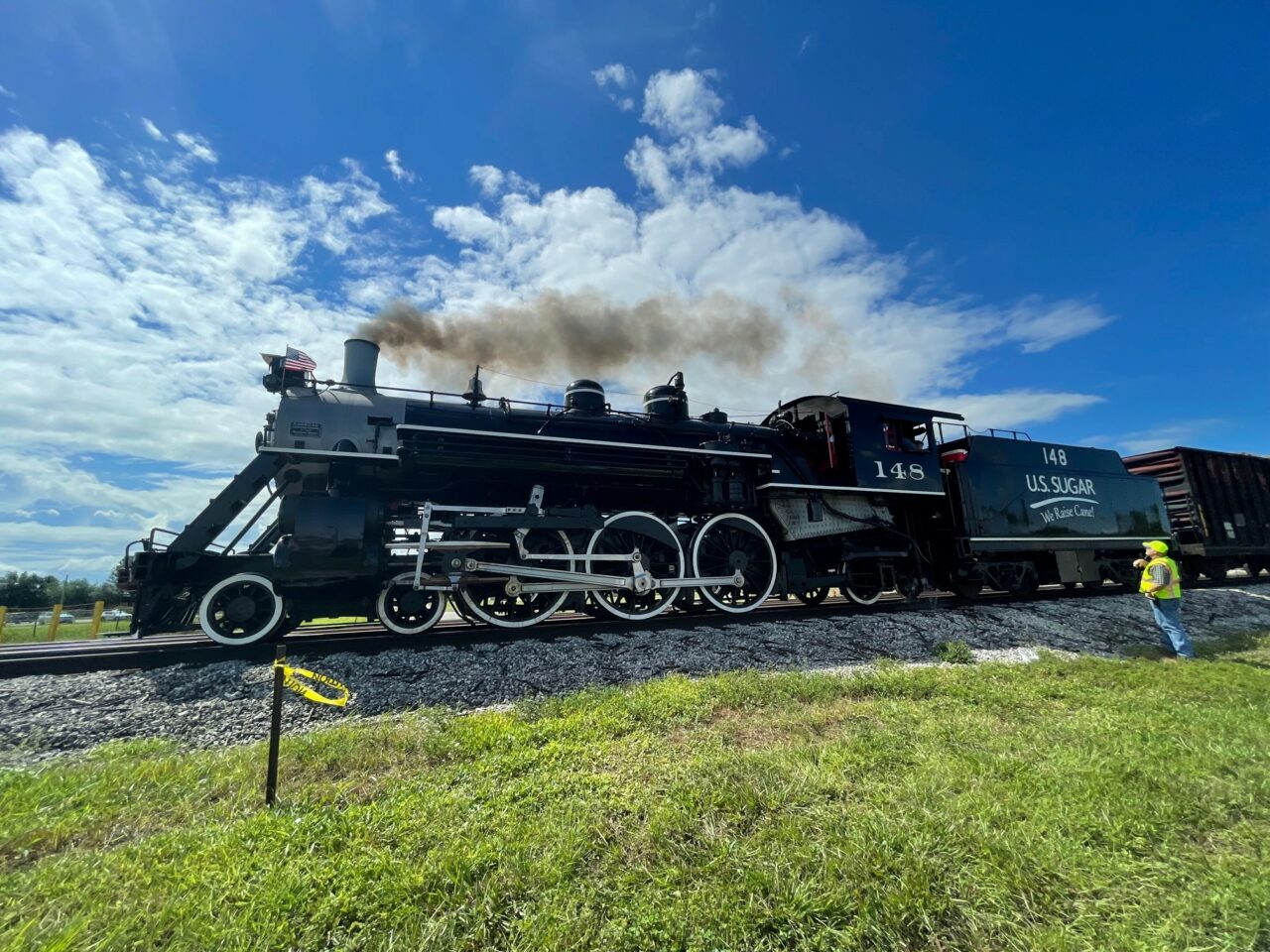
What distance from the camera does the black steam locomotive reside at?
6.08 meters

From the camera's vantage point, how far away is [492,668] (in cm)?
508

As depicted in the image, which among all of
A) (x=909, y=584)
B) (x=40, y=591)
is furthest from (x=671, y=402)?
(x=40, y=591)

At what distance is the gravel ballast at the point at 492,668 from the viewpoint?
382 cm

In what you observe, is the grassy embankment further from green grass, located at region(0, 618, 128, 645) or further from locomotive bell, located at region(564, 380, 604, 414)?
locomotive bell, located at region(564, 380, 604, 414)

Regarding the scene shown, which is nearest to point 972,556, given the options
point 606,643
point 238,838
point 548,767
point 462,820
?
point 606,643

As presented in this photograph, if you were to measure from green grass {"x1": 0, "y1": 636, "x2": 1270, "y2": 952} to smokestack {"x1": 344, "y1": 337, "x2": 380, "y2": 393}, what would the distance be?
199 inches

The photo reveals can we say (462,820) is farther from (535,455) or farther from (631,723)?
(535,455)

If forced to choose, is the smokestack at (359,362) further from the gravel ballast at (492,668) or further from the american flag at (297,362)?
the gravel ballast at (492,668)

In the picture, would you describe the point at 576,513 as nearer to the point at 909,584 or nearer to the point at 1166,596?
the point at 909,584

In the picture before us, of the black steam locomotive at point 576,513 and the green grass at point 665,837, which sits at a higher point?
the black steam locomotive at point 576,513

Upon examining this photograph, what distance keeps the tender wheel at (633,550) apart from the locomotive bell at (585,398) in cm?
168

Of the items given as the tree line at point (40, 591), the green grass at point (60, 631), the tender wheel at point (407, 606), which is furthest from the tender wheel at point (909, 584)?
the tree line at point (40, 591)

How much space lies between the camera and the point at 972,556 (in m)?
9.74

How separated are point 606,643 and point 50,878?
4.50 m
